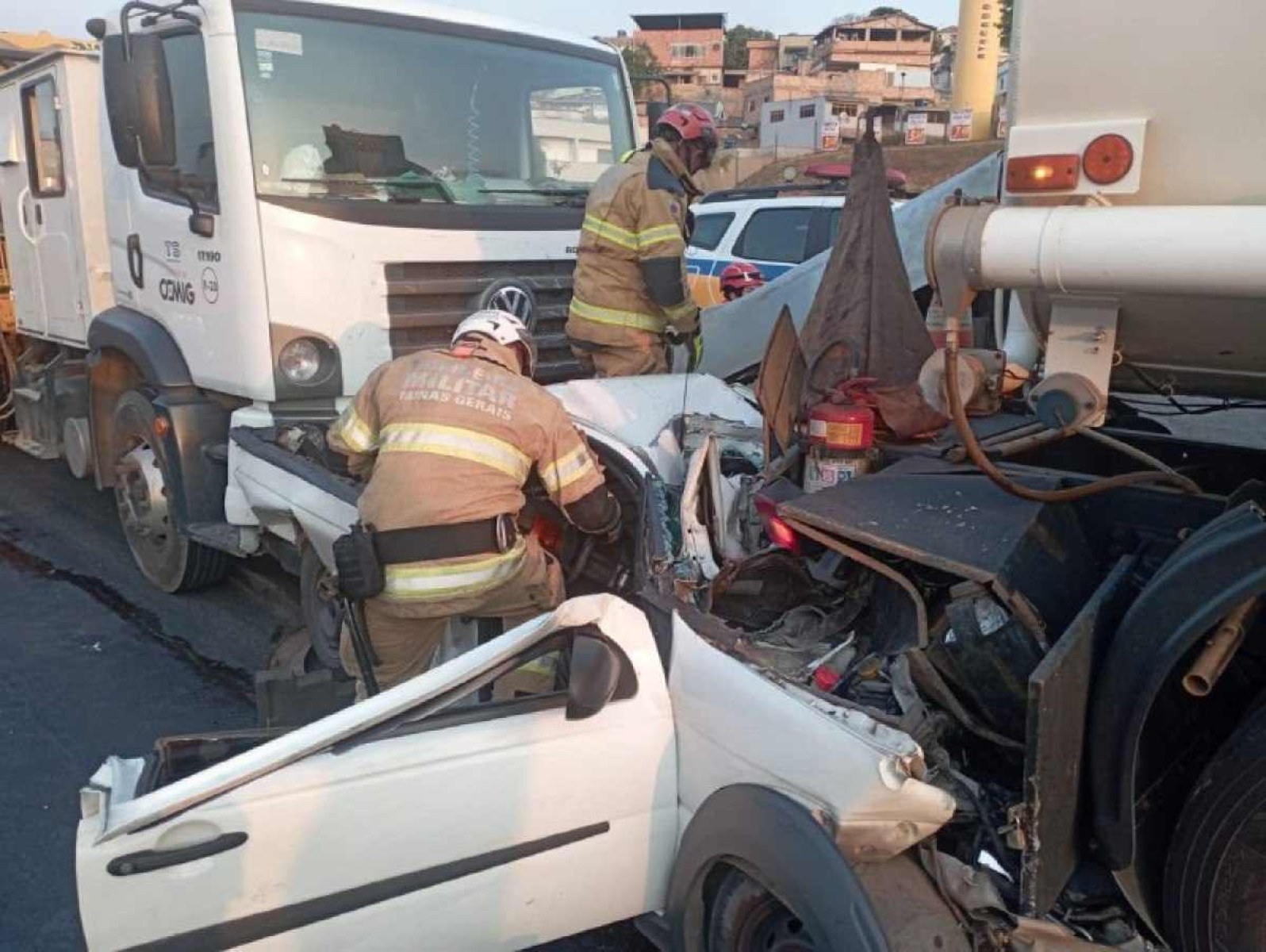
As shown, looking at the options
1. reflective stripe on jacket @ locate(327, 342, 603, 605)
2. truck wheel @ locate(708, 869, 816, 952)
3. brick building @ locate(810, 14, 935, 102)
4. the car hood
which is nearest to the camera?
truck wheel @ locate(708, 869, 816, 952)

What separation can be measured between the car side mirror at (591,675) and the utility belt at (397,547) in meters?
1.02

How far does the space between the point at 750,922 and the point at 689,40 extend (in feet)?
272

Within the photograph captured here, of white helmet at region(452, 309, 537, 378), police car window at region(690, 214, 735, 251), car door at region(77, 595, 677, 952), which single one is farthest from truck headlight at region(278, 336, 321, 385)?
police car window at region(690, 214, 735, 251)

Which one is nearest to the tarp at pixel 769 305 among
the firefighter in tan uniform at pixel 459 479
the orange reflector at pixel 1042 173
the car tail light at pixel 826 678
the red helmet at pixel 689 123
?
the red helmet at pixel 689 123

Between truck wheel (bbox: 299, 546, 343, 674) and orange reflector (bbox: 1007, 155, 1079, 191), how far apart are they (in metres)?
2.84

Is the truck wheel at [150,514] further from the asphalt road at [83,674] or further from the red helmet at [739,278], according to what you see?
the red helmet at [739,278]

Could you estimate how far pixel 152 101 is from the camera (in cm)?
410

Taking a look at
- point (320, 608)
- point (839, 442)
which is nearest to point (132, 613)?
point (320, 608)

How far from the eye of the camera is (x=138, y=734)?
3852 mm

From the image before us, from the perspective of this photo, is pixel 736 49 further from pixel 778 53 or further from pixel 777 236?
pixel 777 236

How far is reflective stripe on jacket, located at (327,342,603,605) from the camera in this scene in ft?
9.93

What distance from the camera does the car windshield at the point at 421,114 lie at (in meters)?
4.28

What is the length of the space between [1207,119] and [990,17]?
3.95 meters

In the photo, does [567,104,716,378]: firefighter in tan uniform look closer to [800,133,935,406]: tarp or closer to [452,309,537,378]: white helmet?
[452,309,537,378]: white helmet
